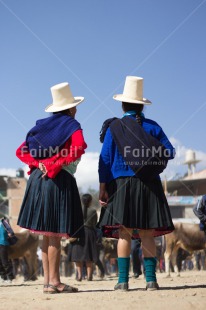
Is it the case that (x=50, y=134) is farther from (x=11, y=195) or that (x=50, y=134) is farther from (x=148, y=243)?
(x=11, y=195)

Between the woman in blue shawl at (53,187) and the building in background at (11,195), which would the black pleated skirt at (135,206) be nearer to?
the woman in blue shawl at (53,187)

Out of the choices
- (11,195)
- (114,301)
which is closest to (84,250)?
(114,301)

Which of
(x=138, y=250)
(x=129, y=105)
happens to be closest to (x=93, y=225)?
(x=138, y=250)

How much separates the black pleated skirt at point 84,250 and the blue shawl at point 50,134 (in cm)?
→ 709

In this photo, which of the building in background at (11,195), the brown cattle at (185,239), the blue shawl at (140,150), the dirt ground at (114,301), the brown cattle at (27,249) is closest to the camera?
the dirt ground at (114,301)

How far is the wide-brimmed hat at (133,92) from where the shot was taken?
638cm

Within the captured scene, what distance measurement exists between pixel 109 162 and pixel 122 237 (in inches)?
31.0

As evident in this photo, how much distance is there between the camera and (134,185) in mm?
6082

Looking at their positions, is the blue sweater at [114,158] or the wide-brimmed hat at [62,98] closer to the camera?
the blue sweater at [114,158]

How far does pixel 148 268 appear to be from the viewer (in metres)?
5.98

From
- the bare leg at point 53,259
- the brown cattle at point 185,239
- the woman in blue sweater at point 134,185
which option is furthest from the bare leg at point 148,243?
the brown cattle at point 185,239

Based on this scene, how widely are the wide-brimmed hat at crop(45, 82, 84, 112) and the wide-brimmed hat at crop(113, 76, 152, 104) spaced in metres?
0.45

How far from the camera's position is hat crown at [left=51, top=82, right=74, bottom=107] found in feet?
20.9

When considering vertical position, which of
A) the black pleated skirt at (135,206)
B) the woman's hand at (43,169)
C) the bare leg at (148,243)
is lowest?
the bare leg at (148,243)
